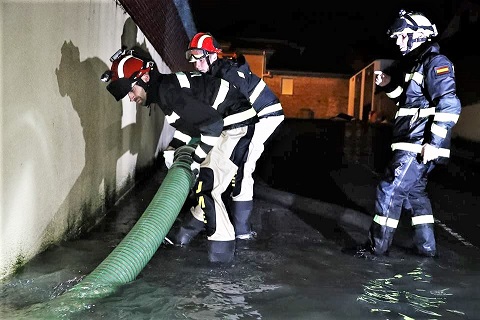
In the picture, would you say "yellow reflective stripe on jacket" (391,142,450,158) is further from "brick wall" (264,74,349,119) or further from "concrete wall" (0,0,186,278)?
"brick wall" (264,74,349,119)

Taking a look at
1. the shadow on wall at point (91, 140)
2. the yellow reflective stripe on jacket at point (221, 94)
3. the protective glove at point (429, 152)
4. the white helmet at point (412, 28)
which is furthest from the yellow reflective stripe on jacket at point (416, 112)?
the shadow on wall at point (91, 140)

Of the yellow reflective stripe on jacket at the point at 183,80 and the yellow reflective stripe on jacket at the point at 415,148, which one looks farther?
A: the yellow reflective stripe on jacket at the point at 415,148

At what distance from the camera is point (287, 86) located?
2917 centimetres

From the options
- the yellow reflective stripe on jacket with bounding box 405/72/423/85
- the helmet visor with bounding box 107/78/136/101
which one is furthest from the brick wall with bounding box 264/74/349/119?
the helmet visor with bounding box 107/78/136/101

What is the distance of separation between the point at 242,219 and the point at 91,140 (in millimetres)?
1512

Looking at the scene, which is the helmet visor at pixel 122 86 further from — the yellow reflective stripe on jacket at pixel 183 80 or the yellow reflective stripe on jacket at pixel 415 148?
the yellow reflective stripe on jacket at pixel 415 148

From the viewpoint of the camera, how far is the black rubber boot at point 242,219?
4.62 m

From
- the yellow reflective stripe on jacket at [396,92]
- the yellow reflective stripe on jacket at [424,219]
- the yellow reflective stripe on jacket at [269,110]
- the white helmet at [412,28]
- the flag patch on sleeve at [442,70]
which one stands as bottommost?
the yellow reflective stripe on jacket at [424,219]

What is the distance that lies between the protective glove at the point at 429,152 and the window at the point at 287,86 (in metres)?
25.6

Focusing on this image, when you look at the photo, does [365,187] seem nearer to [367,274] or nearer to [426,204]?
[426,204]

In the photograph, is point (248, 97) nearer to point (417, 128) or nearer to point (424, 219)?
point (417, 128)

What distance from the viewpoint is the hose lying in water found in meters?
2.81

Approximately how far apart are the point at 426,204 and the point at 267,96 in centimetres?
170

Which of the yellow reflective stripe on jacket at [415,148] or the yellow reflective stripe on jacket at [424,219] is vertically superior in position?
the yellow reflective stripe on jacket at [415,148]
